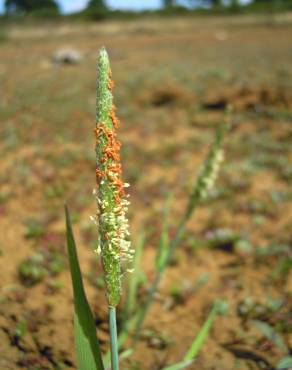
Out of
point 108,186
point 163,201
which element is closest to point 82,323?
point 108,186

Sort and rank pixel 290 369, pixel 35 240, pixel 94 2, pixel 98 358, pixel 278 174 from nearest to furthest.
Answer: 1. pixel 98 358
2. pixel 290 369
3. pixel 35 240
4. pixel 278 174
5. pixel 94 2

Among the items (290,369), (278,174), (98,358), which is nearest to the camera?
(98,358)

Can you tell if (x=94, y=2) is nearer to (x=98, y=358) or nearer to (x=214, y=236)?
(x=214, y=236)

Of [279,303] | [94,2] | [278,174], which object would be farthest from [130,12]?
[279,303]

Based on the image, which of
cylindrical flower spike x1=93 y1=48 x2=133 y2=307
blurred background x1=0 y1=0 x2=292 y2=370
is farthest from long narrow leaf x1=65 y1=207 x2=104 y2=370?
blurred background x1=0 y1=0 x2=292 y2=370

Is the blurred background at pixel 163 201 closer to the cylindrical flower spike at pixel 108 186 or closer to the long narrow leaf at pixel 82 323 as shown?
the long narrow leaf at pixel 82 323

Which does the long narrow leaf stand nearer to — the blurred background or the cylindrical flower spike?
the cylindrical flower spike

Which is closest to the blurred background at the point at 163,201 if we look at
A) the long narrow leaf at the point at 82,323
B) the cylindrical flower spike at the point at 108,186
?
the long narrow leaf at the point at 82,323

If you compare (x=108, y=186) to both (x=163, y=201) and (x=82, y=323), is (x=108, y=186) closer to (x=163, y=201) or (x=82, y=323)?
(x=82, y=323)
